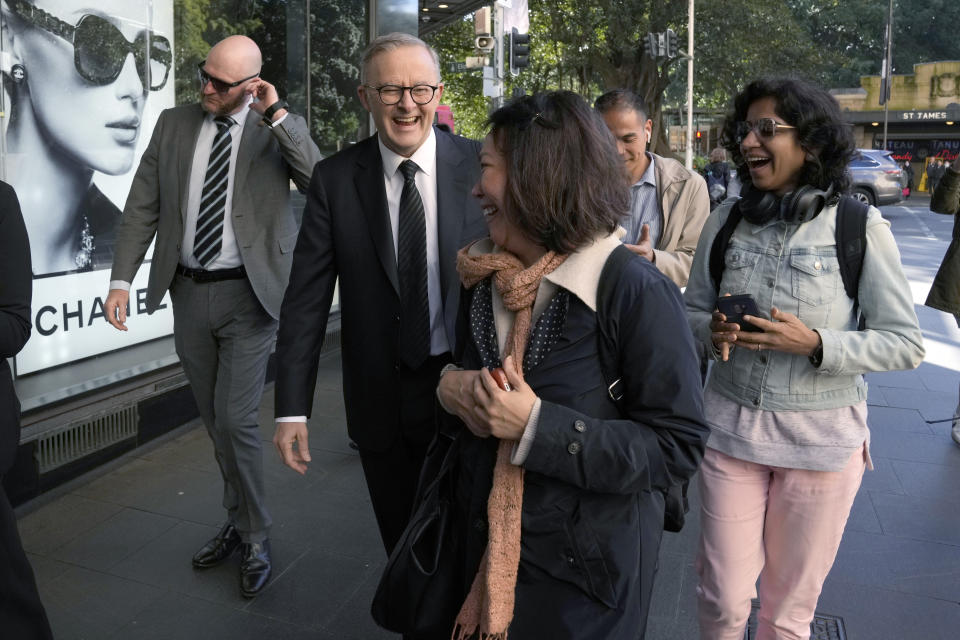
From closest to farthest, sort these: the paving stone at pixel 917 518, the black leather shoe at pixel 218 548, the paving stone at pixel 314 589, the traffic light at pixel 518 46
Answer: the paving stone at pixel 314 589, the black leather shoe at pixel 218 548, the paving stone at pixel 917 518, the traffic light at pixel 518 46

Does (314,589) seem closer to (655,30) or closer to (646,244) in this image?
(646,244)

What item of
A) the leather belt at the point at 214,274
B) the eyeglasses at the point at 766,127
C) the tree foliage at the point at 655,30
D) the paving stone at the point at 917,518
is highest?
the tree foliage at the point at 655,30

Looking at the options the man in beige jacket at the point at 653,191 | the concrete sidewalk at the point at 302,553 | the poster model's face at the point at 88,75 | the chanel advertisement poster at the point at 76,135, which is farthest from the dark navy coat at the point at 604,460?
the poster model's face at the point at 88,75

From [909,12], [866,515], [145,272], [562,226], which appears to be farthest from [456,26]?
[909,12]

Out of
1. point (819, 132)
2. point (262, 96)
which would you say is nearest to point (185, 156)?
point (262, 96)

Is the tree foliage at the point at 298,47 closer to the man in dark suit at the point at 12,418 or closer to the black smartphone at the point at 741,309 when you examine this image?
the man in dark suit at the point at 12,418

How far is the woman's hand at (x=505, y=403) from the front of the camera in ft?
5.62

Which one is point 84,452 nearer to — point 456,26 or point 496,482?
point 496,482

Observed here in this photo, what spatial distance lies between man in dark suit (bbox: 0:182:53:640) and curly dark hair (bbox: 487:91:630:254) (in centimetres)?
159

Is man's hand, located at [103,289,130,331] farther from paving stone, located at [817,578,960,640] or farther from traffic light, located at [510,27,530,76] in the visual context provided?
traffic light, located at [510,27,530,76]

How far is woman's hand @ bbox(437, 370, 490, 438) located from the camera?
1.81 metres

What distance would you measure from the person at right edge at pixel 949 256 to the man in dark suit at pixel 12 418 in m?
4.90

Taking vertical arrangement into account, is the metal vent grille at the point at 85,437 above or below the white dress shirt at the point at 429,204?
below

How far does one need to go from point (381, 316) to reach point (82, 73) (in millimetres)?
3824
